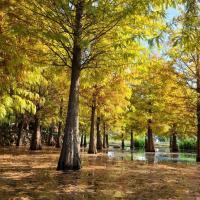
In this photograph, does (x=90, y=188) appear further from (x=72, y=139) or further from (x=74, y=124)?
(x=74, y=124)

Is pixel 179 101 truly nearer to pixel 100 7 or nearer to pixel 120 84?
pixel 120 84

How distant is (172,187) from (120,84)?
1667 centimetres

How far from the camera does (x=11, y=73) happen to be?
1476 centimetres

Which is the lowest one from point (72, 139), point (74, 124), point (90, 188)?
point (90, 188)

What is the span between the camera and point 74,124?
1526 cm

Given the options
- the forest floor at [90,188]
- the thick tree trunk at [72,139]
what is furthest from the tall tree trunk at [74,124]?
the forest floor at [90,188]

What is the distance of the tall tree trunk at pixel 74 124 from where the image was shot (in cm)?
1455

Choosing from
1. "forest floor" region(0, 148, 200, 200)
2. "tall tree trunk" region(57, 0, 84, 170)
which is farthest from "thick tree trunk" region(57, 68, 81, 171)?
"forest floor" region(0, 148, 200, 200)

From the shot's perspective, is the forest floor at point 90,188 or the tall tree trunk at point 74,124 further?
the tall tree trunk at point 74,124

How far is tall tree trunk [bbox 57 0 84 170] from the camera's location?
14.5 meters

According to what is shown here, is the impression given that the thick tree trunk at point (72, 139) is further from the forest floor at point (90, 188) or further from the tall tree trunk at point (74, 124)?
the forest floor at point (90, 188)

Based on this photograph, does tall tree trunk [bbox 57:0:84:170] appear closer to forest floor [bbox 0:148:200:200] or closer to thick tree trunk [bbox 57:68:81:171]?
thick tree trunk [bbox 57:68:81:171]

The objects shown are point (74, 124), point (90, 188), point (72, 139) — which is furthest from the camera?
point (74, 124)

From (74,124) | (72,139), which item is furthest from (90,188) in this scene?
(74,124)
